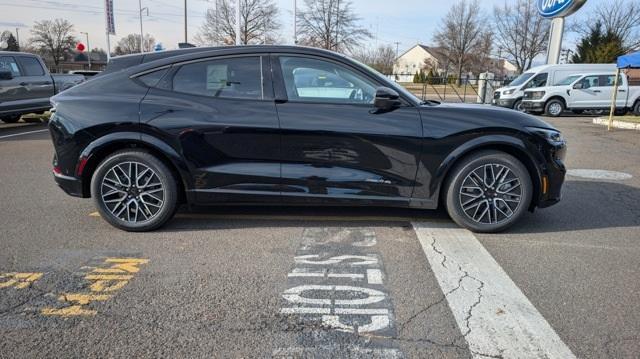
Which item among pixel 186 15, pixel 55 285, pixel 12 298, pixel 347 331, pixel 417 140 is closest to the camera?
pixel 347 331

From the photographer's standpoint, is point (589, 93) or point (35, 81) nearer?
point (35, 81)

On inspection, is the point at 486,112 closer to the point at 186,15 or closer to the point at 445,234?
the point at 445,234

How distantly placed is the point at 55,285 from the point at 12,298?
0.26m

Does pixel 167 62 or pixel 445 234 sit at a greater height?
pixel 167 62

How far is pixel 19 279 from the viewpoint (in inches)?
127

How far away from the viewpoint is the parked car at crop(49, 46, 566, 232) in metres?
4.09

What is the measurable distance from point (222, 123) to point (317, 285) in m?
1.74

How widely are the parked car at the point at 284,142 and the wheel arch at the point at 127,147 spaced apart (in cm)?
1

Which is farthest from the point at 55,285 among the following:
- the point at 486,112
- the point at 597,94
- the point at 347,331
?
the point at 597,94

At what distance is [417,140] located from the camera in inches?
161

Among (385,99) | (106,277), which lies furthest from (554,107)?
(106,277)

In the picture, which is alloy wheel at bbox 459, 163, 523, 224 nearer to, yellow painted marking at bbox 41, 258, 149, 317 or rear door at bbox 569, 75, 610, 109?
yellow painted marking at bbox 41, 258, 149, 317

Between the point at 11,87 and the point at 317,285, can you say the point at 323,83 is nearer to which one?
the point at 317,285

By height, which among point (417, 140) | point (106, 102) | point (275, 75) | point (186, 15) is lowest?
point (417, 140)
